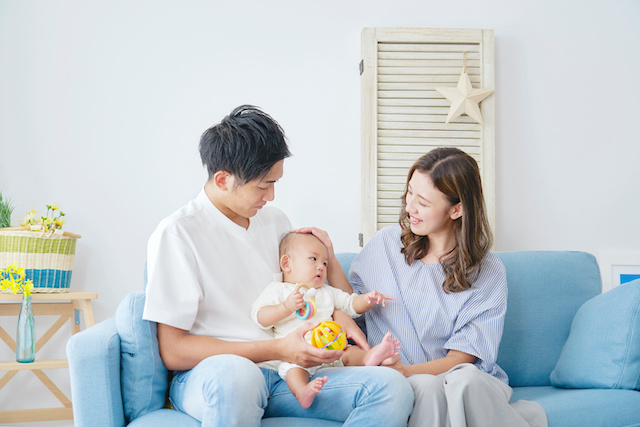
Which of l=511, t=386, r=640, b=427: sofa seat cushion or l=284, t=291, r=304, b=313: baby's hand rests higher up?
l=284, t=291, r=304, b=313: baby's hand

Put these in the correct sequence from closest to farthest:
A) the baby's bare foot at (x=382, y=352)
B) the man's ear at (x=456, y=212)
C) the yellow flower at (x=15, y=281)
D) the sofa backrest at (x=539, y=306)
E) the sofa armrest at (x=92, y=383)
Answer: the sofa armrest at (x=92, y=383), the baby's bare foot at (x=382, y=352), the man's ear at (x=456, y=212), the sofa backrest at (x=539, y=306), the yellow flower at (x=15, y=281)

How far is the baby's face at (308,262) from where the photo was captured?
1.64 meters

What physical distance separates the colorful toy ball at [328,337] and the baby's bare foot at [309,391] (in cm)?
8

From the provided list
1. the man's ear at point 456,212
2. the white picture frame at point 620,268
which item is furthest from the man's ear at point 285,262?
the white picture frame at point 620,268

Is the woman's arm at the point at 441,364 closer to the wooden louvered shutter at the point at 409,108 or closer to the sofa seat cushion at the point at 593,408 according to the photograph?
the sofa seat cushion at the point at 593,408

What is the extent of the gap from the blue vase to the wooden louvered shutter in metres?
1.44

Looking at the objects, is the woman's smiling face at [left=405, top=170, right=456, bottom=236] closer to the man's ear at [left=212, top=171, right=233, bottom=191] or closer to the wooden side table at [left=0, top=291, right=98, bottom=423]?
the man's ear at [left=212, top=171, right=233, bottom=191]

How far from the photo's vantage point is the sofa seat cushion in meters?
1.52

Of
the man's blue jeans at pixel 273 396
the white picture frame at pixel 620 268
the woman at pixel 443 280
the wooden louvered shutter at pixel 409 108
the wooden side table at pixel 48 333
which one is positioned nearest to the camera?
the man's blue jeans at pixel 273 396

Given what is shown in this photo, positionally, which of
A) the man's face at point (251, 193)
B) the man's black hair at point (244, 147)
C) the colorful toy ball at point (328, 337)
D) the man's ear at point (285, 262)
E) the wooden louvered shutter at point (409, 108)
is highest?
the wooden louvered shutter at point (409, 108)

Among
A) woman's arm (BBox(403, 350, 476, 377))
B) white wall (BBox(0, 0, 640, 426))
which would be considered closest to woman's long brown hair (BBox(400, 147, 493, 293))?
woman's arm (BBox(403, 350, 476, 377))

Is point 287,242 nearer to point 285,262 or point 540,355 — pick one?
point 285,262

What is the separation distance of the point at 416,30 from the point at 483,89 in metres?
0.41

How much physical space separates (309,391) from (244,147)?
64 cm
